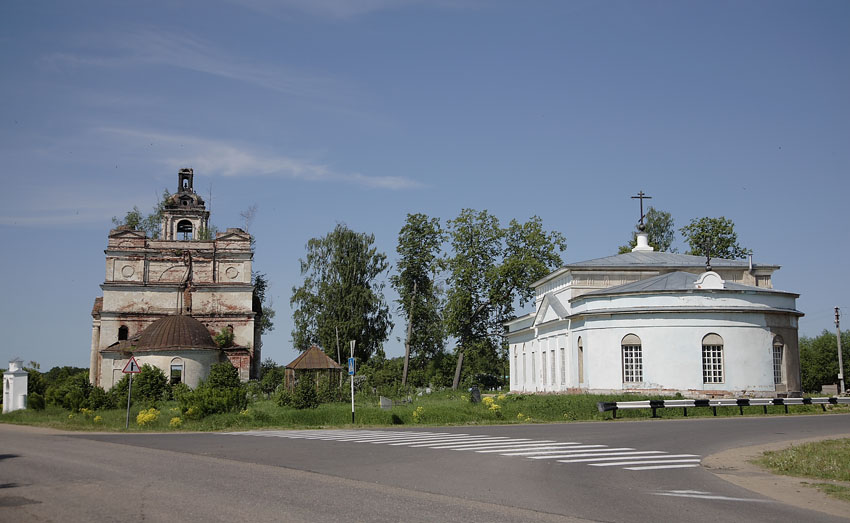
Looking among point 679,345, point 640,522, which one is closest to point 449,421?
point 679,345

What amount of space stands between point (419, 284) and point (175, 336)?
2259 cm

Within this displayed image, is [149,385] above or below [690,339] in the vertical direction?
below

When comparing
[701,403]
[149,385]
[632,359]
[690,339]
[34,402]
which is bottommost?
[34,402]

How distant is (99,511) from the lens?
988 cm

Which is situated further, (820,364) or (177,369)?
(820,364)

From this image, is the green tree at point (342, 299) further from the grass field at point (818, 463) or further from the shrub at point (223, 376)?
the grass field at point (818, 463)

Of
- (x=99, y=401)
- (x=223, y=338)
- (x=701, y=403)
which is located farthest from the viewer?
(x=223, y=338)

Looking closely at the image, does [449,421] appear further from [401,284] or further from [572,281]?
[401,284]

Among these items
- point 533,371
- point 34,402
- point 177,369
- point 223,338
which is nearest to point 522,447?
point 34,402

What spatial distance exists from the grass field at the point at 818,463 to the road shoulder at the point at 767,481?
0.23 metres

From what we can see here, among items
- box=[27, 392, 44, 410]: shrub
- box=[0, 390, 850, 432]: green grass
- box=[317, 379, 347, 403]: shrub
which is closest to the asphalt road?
box=[0, 390, 850, 432]: green grass

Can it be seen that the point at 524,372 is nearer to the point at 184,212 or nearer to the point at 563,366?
the point at 563,366

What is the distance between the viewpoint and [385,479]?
1288 cm

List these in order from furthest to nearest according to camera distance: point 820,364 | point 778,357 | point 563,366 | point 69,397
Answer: point 820,364 < point 563,366 < point 778,357 < point 69,397
